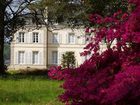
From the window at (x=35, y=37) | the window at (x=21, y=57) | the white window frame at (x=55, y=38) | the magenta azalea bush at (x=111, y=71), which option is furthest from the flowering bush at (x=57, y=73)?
the window at (x=35, y=37)

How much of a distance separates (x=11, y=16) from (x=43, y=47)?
44660 millimetres

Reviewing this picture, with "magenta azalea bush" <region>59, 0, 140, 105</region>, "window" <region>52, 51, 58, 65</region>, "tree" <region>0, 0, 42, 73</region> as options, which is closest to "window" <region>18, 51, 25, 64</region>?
"window" <region>52, 51, 58, 65</region>

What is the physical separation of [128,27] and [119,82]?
3.21 ft

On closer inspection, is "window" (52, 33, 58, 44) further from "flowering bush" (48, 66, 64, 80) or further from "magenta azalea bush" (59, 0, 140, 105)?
"flowering bush" (48, 66, 64, 80)

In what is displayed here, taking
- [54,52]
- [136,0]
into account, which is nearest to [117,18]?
[136,0]

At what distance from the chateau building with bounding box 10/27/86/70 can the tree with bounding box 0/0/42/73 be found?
4195 cm

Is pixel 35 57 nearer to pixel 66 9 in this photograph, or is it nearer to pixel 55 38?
pixel 55 38

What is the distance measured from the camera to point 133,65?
6996 mm

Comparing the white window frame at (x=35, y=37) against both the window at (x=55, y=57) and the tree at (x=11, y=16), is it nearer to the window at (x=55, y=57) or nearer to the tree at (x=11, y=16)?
the window at (x=55, y=57)

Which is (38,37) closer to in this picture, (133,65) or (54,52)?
(54,52)

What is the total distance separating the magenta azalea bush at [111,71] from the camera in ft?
21.7

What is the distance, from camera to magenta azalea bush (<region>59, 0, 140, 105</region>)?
663 centimetres

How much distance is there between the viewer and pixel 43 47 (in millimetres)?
78812

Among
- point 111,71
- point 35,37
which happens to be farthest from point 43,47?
point 111,71
